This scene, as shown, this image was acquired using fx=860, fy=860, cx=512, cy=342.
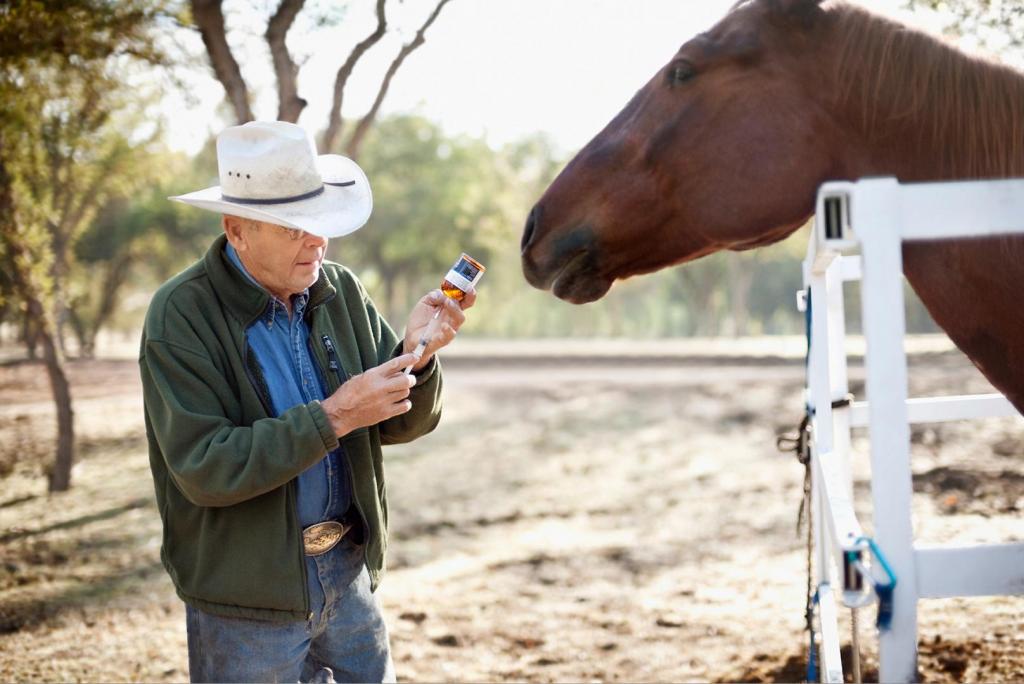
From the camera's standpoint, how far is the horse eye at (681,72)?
2.15 m

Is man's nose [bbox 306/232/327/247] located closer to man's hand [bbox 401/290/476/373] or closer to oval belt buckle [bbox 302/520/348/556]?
man's hand [bbox 401/290/476/373]

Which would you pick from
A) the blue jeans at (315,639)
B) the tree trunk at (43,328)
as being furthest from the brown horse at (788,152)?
the tree trunk at (43,328)

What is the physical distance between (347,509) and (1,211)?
6365mm

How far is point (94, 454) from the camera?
9500mm

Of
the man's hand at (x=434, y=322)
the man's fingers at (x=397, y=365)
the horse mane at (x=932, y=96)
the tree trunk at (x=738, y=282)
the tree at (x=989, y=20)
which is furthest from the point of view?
the tree trunk at (x=738, y=282)

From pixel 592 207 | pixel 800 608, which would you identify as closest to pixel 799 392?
pixel 800 608

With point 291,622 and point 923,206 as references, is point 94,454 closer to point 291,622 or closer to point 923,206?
point 291,622

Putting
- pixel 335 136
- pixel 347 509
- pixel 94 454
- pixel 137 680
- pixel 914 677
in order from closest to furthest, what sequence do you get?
1. pixel 914 677
2. pixel 347 509
3. pixel 137 680
4. pixel 335 136
5. pixel 94 454

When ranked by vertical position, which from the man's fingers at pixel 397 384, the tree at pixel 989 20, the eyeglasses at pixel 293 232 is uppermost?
the tree at pixel 989 20

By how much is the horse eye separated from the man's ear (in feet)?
3.77

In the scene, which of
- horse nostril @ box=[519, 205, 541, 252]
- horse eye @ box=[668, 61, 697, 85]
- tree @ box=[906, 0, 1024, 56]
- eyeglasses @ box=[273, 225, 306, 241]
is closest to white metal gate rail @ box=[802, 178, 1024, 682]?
horse eye @ box=[668, 61, 697, 85]

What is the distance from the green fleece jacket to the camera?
1.96 m

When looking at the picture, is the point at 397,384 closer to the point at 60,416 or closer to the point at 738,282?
the point at 60,416

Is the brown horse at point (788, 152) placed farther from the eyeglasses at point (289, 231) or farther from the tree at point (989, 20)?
the tree at point (989, 20)
